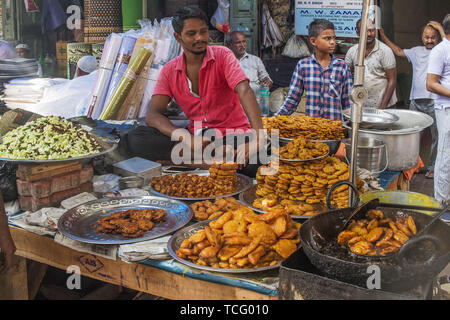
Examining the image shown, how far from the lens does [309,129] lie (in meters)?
3.16

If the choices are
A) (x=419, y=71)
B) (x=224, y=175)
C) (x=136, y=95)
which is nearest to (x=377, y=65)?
(x=419, y=71)

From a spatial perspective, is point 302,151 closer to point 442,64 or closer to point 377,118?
point 377,118

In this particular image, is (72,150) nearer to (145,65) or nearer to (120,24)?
(145,65)

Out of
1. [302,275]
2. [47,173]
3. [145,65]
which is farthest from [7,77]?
[302,275]

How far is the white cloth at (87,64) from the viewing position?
4.93 meters

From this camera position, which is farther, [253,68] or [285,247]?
[253,68]

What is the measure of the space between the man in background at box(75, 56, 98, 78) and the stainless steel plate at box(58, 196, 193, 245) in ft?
9.52

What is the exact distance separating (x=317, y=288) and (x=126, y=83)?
3.41 meters

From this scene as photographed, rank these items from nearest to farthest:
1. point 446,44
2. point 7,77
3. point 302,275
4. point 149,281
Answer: point 302,275
point 149,281
point 446,44
point 7,77

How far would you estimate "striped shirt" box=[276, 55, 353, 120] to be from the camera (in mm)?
4488

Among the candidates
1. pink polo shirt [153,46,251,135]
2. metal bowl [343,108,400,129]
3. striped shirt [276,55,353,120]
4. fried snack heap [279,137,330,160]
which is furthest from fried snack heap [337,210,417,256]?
striped shirt [276,55,353,120]

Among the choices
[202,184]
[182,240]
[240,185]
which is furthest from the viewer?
[240,185]

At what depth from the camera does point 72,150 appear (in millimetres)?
2633
